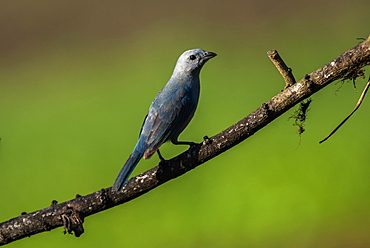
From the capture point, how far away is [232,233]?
5.79 metres

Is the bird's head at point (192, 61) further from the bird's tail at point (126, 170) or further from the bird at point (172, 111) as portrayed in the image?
the bird's tail at point (126, 170)

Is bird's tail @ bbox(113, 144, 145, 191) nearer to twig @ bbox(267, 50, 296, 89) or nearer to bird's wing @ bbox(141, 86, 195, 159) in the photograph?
bird's wing @ bbox(141, 86, 195, 159)

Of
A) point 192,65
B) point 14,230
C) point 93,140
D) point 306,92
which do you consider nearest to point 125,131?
point 93,140

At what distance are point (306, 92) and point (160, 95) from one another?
1.19 metres

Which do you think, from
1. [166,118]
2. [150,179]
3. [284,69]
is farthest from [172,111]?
[284,69]

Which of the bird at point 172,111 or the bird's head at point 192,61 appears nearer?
the bird at point 172,111

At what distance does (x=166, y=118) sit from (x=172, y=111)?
0.06 meters

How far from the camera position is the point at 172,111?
11.7ft

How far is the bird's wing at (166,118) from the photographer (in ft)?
11.3

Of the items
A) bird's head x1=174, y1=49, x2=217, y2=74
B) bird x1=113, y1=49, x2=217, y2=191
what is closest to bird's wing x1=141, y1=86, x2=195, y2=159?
bird x1=113, y1=49, x2=217, y2=191

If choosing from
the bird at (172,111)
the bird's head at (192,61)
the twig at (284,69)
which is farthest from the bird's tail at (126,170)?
the twig at (284,69)

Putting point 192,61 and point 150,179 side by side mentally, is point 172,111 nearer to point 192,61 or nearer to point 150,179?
point 192,61

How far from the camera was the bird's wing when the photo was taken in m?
3.45

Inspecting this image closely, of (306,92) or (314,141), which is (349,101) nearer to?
(314,141)
